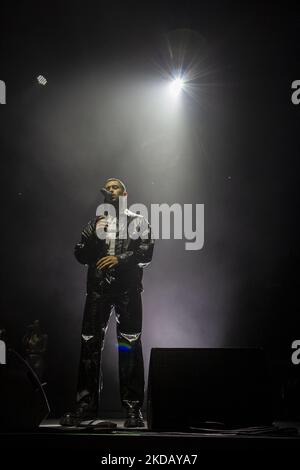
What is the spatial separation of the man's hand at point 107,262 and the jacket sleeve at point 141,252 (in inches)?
1.4

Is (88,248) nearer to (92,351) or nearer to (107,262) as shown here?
(107,262)

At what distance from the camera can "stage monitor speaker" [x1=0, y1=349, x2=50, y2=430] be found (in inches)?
90.8

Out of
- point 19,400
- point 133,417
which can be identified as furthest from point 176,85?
point 19,400

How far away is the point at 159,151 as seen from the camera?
4.59 metres

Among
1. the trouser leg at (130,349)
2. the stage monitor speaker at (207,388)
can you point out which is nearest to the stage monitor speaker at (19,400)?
the stage monitor speaker at (207,388)

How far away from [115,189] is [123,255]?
20.7 inches

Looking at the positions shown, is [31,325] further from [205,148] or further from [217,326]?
[205,148]

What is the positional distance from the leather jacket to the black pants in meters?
0.06

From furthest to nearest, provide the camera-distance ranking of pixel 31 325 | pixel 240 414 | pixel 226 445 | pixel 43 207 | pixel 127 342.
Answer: pixel 43 207 → pixel 31 325 → pixel 127 342 → pixel 240 414 → pixel 226 445

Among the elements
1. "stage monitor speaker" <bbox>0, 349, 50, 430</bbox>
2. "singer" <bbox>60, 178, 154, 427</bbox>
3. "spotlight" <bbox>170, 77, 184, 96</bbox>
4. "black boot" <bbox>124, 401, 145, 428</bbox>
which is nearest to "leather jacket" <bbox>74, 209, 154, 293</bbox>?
"singer" <bbox>60, 178, 154, 427</bbox>

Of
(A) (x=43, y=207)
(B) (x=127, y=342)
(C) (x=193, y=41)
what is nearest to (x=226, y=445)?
(B) (x=127, y=342)

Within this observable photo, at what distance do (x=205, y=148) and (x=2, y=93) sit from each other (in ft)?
6.69

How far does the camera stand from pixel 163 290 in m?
4.38

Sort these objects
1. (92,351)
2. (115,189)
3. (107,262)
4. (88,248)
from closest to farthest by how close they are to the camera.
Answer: (92,351) → (107,262) → (88,248) → (115,189)
